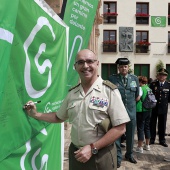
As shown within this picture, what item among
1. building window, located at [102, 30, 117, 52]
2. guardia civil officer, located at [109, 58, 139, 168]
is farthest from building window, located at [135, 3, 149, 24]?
guardia civil officer, located at [109, 58, 139, 168]

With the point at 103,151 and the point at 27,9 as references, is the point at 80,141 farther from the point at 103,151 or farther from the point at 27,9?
the point at 27,9

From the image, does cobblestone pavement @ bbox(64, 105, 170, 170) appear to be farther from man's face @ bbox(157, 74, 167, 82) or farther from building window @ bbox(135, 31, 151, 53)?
building window @ bbox(135, 31, 151, 53)

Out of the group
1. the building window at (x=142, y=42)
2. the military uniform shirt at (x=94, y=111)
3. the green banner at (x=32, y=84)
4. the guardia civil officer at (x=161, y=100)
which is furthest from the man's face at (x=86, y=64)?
the building window at (x=142, y=42)

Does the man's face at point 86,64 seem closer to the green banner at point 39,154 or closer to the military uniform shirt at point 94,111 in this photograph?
the military uniform shirt at point 94,111

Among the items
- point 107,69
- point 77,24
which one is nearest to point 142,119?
point 77,24

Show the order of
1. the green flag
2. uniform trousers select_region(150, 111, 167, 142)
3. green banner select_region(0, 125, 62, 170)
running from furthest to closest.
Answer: uniform trousers select_region(150, 111, 167, 142)
green banner select_region(0, 125, 62, 170)
the green flag

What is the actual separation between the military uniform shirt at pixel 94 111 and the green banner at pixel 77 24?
1662 millimetres

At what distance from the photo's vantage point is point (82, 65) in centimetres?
Result: 213

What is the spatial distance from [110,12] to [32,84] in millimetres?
26174

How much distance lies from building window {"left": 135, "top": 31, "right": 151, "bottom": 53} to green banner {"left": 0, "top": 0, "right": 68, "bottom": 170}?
82.0 ft

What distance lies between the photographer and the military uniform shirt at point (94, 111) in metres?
2.10

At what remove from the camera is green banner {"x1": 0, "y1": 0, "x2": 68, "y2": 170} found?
179cm

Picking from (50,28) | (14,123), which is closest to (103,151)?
(14,123)

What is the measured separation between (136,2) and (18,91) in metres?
27.4
